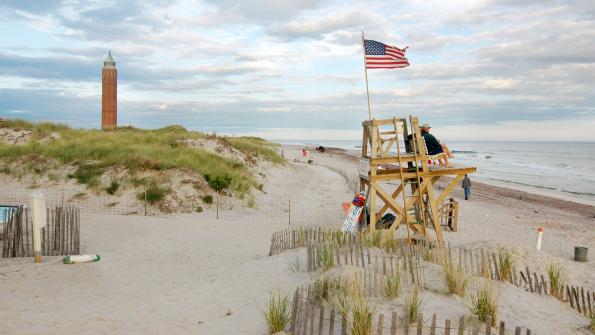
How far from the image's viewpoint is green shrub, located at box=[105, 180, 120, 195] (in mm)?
22041

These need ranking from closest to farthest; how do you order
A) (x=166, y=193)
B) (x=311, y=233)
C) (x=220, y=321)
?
(x=220, y=321) < (x=311, y=233) < (x=166, y=193)

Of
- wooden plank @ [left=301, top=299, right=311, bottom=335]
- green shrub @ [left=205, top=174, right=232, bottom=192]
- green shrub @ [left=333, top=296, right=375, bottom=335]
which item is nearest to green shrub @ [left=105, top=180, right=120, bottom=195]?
green shrub @ [left=205, top=174, right=232, bottom=192]

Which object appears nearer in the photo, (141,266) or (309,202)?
(141,266)

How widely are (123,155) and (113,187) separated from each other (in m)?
3.47

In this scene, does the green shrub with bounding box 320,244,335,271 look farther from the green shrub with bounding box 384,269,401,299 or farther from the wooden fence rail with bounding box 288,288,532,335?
the wooden fence rail with bounding box 288,288,532,335

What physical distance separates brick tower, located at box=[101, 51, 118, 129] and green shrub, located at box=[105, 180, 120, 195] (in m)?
27.7

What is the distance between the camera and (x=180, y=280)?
10641mm

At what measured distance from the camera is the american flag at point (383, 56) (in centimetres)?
1334

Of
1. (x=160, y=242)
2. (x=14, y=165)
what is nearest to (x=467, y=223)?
(x=160, y=242)

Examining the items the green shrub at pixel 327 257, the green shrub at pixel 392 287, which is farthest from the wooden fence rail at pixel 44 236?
the green shrub at pixel 392 287

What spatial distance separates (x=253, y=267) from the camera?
11094 millimetres

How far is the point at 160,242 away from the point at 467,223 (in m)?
14.0

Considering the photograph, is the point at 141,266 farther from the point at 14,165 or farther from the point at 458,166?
the point at 14,165

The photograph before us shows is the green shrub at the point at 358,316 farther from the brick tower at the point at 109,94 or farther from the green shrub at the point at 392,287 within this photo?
the brick tower at the point at 109,94
